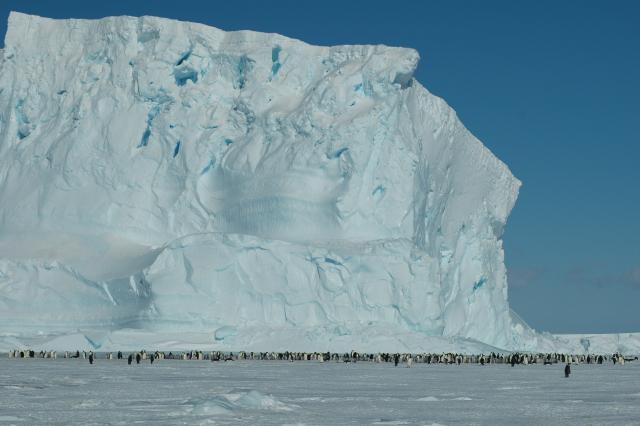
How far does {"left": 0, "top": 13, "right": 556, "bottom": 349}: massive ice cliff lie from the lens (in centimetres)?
5153

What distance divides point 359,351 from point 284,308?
4222 millimetres

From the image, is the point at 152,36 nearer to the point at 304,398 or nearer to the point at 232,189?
the point at 232,189

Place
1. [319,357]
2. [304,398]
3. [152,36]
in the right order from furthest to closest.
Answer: [152,36]
[319,357]
[304,398]

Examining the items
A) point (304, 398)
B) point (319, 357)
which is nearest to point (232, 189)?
point (319, 357)

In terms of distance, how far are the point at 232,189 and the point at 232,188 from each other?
62mm

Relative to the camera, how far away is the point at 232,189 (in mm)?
56375

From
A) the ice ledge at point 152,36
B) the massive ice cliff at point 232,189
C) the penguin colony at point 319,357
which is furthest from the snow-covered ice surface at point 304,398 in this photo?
the ice ledge at point 152,36

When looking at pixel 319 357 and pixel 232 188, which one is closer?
pixel 319 357

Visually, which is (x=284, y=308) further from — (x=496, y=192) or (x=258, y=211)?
(x=496, y=192)

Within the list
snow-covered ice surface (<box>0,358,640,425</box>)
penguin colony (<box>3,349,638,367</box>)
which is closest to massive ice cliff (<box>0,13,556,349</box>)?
penguin colony (<box>3,349,638,367</box>)

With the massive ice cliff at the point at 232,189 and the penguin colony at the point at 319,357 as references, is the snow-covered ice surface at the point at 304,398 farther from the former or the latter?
the massive ice cliff at the point at 232,189

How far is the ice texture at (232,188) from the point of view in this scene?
5159 centimetres

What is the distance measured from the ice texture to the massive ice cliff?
0.10 meters

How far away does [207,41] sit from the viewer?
56969 millimetres
